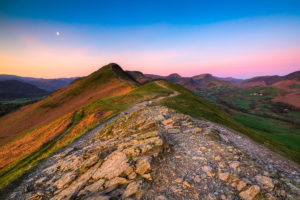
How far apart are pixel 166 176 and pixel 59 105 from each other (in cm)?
8458

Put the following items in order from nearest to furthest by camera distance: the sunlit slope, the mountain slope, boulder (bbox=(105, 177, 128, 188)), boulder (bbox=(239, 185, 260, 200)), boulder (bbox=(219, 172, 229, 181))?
boulder (bbox=(239, 185, 260, 200)) < boulder (bbox=(219, 172, 229, 181)) < boulder (bbox=(105, 177, 128, 188)) < the mountain slope < the sunlit slope

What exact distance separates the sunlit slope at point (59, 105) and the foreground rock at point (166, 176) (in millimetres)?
57795

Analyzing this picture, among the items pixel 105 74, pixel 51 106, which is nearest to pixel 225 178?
pixel 51 106

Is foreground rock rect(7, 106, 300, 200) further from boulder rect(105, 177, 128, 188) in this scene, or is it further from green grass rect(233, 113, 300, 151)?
green grass rect(233, 113, 300, 151)

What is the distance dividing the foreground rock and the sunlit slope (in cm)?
5780

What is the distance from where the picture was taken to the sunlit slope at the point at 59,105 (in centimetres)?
5869

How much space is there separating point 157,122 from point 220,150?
7.79 meters

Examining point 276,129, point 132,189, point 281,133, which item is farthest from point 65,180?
point 276,129

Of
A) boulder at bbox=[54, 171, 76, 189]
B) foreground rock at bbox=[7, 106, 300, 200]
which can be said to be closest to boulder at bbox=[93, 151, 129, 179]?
foreground rock at bbox=[7, 106, 300, 200]

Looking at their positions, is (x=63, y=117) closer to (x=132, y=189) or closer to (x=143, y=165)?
(x=143, y=165)

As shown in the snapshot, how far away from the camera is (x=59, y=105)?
73750mm

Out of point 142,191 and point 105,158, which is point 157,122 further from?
point 142,191

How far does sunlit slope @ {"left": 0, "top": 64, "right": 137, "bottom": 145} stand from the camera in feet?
193

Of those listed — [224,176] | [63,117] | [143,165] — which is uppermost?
[143,165]
